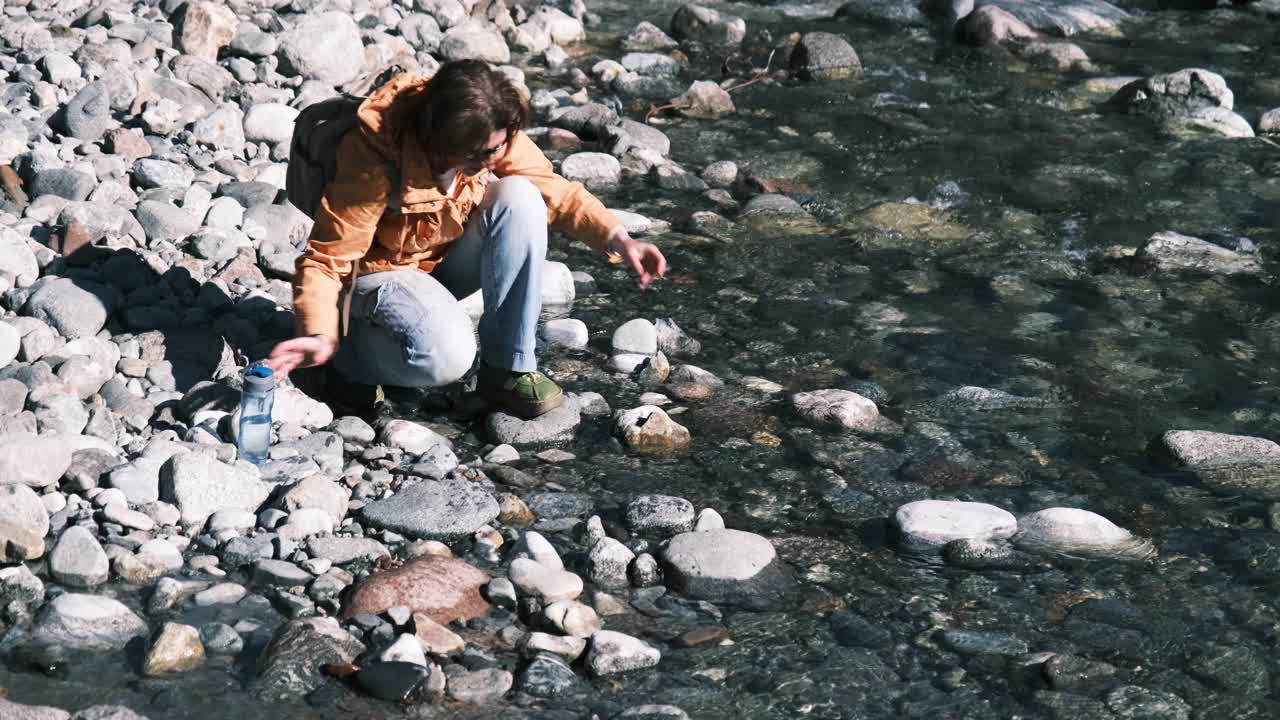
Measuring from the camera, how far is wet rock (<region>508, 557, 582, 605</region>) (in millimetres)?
3732

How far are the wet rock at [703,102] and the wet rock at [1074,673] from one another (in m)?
5.28

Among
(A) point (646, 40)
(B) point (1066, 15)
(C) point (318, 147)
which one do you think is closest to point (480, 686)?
(C) point (318, 147)

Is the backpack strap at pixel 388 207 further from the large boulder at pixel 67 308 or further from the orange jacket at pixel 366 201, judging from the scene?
the large boulder at pixel 67 308

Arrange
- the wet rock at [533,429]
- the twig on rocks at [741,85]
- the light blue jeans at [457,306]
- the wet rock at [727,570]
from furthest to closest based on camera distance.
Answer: the twig on rocks at [741,85] → the wet rock at [533,429] → the light blue jeans at [457,306] → the wet rock at [727,570]

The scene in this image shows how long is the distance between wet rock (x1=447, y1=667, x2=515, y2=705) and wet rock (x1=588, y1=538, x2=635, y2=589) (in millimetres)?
524

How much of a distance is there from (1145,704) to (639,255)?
1.89m

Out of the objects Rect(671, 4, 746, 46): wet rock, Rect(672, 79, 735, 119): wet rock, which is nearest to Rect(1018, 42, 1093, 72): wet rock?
Rect(671, 4, 746, 46): wet rock

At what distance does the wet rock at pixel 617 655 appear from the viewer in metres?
3.46

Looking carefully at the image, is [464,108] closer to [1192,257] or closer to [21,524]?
[21,524]

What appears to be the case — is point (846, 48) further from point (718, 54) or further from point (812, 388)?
point (812, 388)

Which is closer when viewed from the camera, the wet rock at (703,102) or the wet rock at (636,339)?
the wet rock at (636,339)

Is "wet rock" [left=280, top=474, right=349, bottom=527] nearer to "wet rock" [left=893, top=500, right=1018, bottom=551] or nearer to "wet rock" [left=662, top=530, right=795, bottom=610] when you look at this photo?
"wet rock" [left=662, top=530, right=795, bottom=610]

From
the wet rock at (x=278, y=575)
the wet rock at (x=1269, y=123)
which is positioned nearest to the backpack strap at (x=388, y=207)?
the wet rock at (x=278, y=575)

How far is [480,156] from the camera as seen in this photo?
4.02 m
